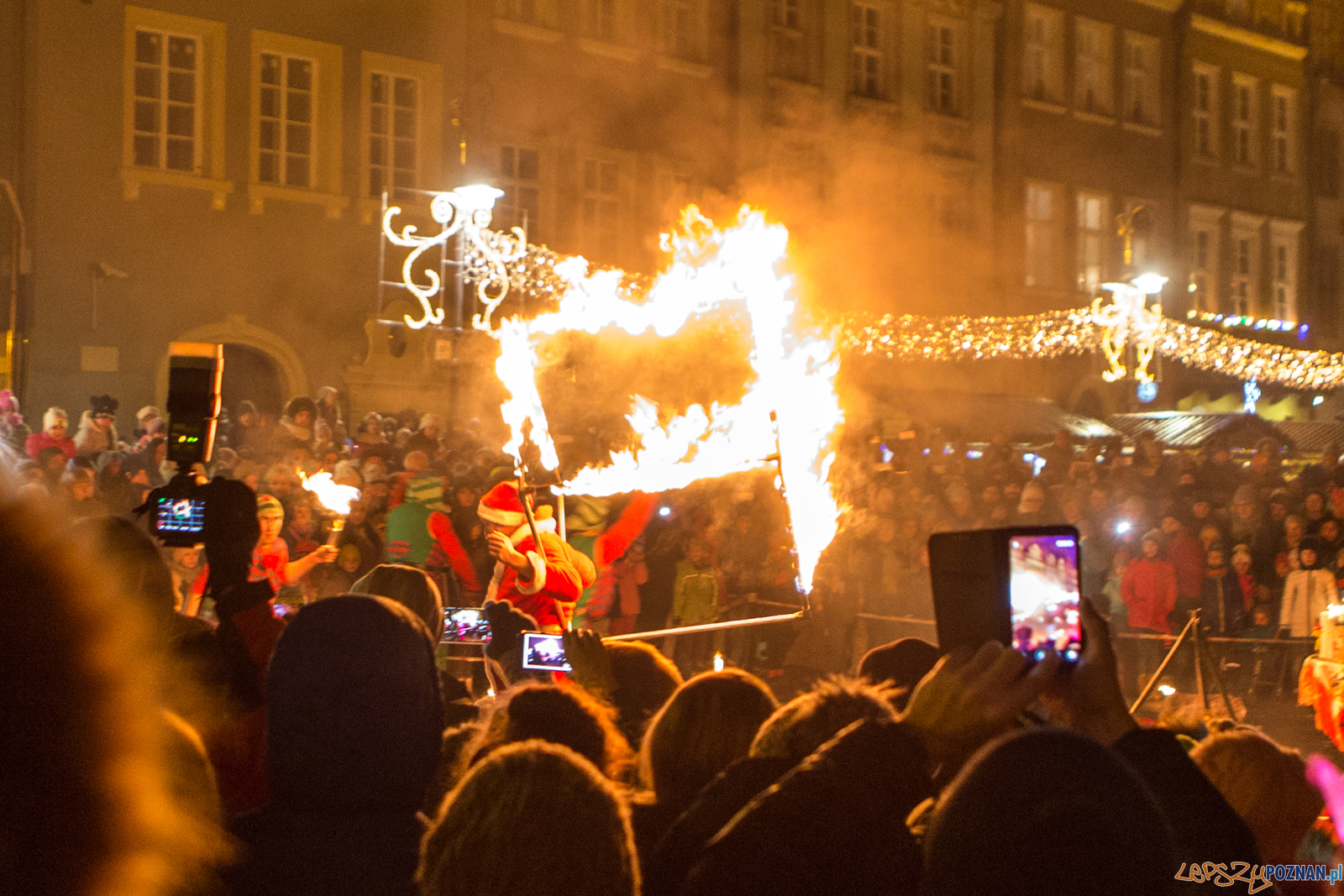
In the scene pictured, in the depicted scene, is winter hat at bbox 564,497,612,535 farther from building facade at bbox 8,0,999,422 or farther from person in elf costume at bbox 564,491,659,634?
building facade at bbox 8,0,999,422

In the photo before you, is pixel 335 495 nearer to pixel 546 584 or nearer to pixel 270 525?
pixel 270 525

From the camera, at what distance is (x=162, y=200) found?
14.4 m

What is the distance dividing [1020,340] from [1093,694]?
2070 cm

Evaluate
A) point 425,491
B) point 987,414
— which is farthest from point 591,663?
point 987,414

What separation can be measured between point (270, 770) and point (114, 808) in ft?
3.88

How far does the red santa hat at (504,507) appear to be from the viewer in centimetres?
601

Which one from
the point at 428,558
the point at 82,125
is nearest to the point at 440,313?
the point at 82,125

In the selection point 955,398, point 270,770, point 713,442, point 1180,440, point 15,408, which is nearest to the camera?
point 270,770

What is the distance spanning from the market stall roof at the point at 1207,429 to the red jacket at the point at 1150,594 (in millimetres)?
8366

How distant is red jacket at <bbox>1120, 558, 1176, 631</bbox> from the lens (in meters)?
9.53

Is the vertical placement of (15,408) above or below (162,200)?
below

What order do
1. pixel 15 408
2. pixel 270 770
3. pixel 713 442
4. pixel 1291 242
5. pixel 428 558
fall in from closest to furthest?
pixel 270 770, pixel 713 442, pixel 428 558, pixel 15 408, pixel 1291 242

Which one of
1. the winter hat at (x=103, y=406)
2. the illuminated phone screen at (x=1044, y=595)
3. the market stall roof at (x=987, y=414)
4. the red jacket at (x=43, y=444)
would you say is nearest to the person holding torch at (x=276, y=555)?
the red jacket at (x=43, y=444)

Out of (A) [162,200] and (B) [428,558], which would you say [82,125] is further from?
(B) [428,558]
